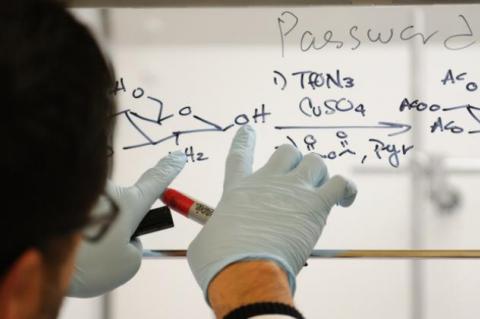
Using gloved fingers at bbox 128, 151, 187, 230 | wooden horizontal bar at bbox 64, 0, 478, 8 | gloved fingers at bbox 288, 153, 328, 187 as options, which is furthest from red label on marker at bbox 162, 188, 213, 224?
wooden horizontal bar at bbox 64, 0, 478, 8

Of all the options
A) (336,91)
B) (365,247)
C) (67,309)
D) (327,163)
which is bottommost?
(67,309)

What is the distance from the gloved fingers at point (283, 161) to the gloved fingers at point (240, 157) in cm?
3

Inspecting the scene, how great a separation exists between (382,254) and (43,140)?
0.59 meters

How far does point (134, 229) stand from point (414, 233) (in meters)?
0.54

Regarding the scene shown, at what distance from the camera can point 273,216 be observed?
786mm

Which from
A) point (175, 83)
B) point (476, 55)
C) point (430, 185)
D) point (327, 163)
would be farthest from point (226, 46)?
point (430, 185)

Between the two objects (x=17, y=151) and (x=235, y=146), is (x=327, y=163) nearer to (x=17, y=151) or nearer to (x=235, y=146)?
(x=235, y=146)

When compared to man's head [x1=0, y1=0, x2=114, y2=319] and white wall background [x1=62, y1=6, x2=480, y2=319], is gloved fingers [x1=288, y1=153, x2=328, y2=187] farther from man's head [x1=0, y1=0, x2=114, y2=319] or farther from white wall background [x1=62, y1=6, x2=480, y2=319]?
man's head [x1=0, y1=0, x2=114, y2=319]

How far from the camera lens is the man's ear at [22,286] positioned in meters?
0.45

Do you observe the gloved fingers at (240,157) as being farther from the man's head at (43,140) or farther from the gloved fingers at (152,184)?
the man's head at (43,140)

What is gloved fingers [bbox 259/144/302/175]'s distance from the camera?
2.67ft

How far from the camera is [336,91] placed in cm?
89

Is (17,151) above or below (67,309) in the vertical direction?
above

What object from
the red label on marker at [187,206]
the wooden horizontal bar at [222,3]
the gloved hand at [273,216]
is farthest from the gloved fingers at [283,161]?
the wooden horizontal bar at [222,3]
